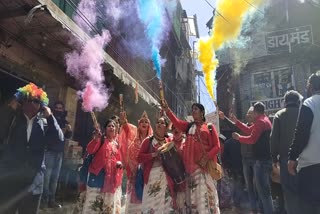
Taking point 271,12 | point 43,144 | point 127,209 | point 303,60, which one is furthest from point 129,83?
point 271,12

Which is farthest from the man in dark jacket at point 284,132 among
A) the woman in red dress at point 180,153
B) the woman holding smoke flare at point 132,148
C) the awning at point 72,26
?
the awning at point 72,26

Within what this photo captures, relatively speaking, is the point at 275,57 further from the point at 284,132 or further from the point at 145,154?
the point at 145,154

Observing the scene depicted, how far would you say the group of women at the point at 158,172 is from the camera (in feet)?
14.0

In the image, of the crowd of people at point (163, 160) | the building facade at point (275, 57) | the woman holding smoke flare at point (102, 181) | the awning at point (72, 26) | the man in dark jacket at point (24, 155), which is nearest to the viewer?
the crowd of people at point (163, 160)

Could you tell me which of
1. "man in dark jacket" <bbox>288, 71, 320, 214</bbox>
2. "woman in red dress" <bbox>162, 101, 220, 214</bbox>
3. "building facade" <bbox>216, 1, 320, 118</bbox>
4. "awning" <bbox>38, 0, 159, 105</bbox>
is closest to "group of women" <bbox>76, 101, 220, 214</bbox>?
"woman in red dress" <bbox>162, 101, 220, 214</bbox>

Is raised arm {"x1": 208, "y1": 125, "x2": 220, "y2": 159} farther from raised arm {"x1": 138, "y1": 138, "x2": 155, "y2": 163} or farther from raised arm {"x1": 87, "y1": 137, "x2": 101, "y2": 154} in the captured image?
raised arm {"x1": 87, "y1": 137, "x2": 101, "y2": 154}

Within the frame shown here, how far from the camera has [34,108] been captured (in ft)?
13.2

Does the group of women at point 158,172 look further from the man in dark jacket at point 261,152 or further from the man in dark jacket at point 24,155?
the man in dark jacket at point 261,152

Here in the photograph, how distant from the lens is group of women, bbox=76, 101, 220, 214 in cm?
427

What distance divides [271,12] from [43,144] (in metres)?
17.9

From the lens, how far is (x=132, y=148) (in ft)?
17.7

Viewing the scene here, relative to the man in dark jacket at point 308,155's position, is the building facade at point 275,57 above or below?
above

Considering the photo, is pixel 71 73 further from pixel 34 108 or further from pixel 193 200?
pixel 193 200

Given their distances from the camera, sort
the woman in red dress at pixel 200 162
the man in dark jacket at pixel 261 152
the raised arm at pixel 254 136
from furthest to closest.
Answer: the raised arm at pixel 254 136, the man in dark jacket at pixel 261 152, the woman in red dress at pixel 200 162
